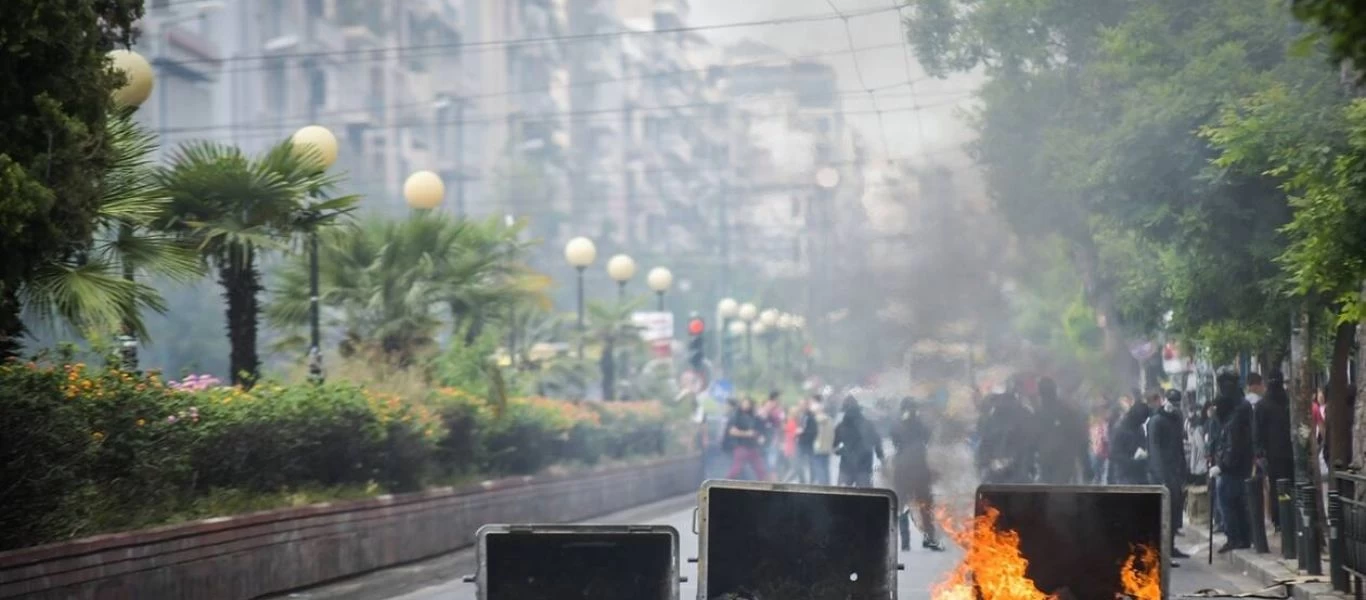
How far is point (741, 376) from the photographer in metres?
61.2

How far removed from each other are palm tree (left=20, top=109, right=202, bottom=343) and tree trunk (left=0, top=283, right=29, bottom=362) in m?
0.16

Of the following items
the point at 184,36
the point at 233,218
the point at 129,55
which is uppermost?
the point at 184,36

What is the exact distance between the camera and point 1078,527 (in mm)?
10930

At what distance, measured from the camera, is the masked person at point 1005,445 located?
21.1 meters

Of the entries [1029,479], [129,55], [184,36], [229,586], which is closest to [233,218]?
[129,55]

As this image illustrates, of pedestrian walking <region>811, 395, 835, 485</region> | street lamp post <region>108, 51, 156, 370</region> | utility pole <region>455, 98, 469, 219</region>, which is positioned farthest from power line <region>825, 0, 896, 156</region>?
utility pole <region>455, 98, 469, 219</region>

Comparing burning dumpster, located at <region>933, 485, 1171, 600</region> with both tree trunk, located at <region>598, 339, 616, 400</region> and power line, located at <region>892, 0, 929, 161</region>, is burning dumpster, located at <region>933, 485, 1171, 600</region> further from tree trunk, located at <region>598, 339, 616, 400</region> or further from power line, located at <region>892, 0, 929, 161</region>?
tree trunk, located at <region>598, 339, 616, 400</region>

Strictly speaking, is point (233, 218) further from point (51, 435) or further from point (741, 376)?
point (741, 376)

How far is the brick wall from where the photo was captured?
12594mm

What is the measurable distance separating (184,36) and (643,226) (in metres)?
53.9

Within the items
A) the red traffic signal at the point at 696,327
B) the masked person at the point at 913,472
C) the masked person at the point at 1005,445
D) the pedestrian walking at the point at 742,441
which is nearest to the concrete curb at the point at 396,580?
the masked person at the point at 913,472

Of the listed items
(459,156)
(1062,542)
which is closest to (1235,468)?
(1062,542)

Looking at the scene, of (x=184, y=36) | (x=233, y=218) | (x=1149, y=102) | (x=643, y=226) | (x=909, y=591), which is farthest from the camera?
(x=643, y=226)

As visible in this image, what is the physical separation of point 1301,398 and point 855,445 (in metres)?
6.13
